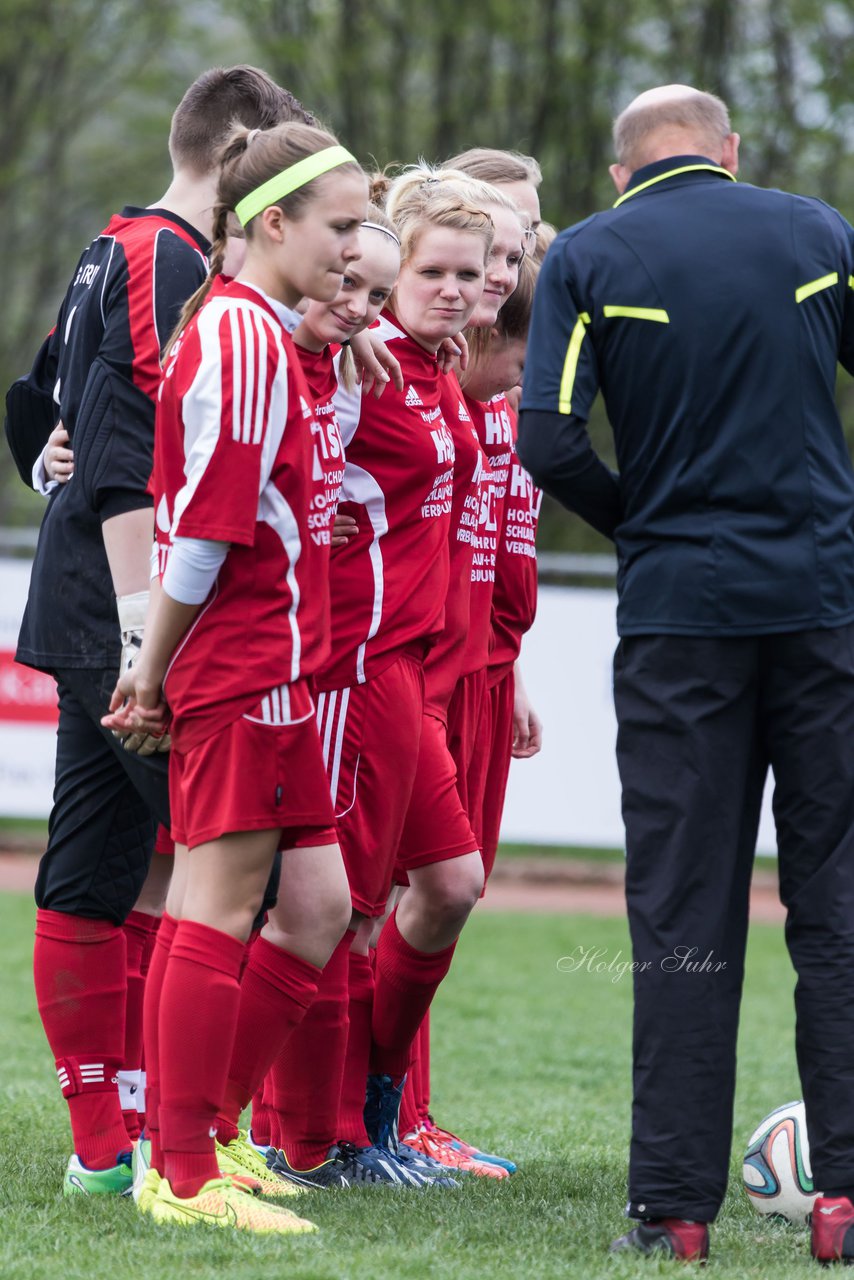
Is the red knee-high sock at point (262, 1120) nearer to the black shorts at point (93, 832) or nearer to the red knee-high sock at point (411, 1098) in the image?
the red knee-high sock at point (411, 1098)

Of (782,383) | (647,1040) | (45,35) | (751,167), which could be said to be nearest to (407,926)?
(647,1040)

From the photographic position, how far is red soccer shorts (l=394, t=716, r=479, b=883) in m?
4.21

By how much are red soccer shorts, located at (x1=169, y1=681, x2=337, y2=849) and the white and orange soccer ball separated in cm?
140

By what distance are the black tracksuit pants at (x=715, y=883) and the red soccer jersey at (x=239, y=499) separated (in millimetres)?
689

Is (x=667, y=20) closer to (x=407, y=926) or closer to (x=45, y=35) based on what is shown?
(x=45, y=35)

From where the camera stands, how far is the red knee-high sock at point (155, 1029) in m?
3.43

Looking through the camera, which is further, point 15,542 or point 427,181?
point 15,542

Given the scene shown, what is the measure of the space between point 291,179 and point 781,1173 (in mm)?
2427

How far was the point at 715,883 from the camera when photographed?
3.40 meters

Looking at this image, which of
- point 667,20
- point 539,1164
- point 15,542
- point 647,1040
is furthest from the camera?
point 667,20

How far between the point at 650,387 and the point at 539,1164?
2.16 metres

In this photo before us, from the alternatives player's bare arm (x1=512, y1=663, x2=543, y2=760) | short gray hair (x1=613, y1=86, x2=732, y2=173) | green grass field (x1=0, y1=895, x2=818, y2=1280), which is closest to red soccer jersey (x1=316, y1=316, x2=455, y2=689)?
short gray hair (x1=613, y1=86, x2=732, y2=173)

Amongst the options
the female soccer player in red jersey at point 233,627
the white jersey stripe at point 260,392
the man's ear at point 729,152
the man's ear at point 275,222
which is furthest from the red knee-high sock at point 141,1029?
the man's ear at point 729,152

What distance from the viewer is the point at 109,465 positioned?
3.70 metres
